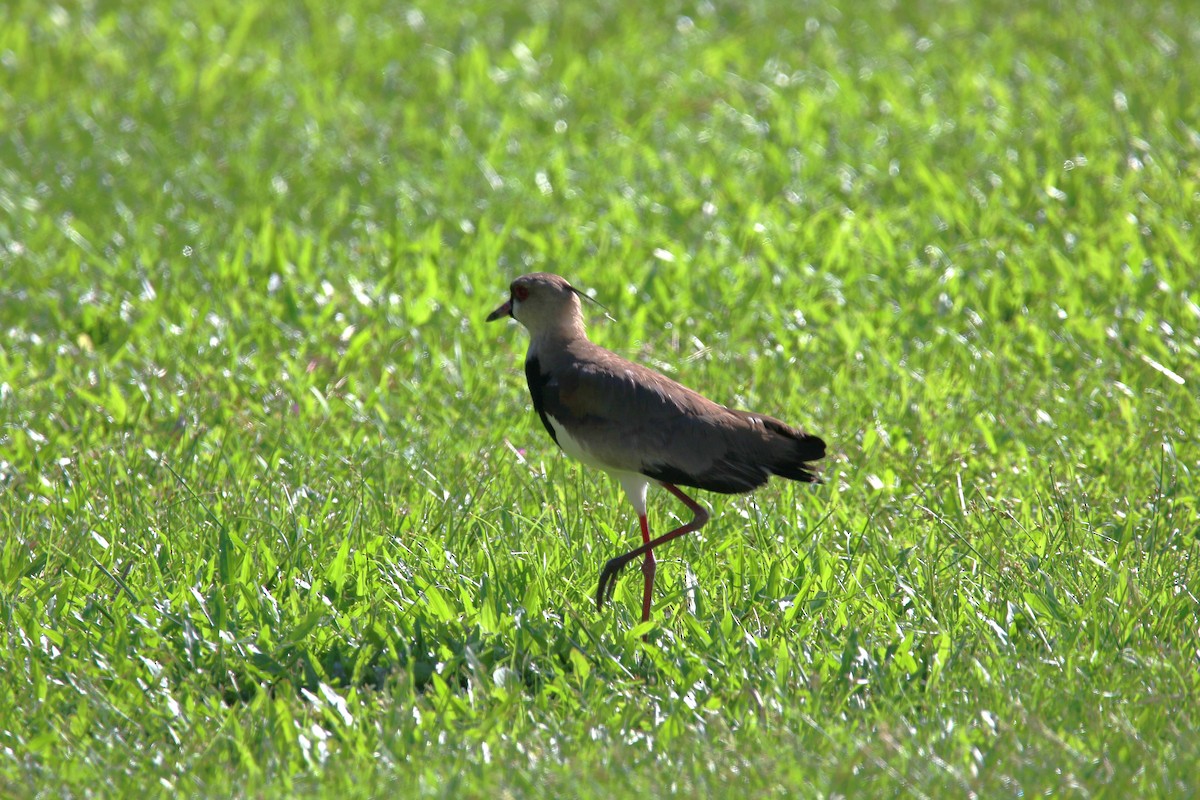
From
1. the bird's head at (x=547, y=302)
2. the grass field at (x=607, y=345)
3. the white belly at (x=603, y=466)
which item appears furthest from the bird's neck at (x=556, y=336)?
the grass field at (x=607, y=345)

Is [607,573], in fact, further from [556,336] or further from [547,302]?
[547,302]

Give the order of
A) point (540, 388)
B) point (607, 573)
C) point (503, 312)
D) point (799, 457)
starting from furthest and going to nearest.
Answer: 1. point (503, 312)
2. point (540, 388)
3. point (799, 457)
4. point (607, 573)

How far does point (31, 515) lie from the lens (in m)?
4.91

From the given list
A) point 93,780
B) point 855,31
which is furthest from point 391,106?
point 93,780

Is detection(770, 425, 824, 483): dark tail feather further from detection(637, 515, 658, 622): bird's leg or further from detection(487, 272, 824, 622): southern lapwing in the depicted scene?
detection(637, 515, 658, 622): bird's leg

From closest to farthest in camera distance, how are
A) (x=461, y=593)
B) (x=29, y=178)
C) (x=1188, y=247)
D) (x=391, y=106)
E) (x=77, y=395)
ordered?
(x=461, y=593) → (x=77, y=395) → (x=1188, y=247) → (x=29, y=178) → (x=391, y=106)

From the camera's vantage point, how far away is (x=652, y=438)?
175 inches

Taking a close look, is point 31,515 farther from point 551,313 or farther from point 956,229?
point 956,229

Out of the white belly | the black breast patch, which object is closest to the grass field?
the white belly

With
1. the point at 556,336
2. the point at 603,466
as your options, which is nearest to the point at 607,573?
the point at 603,466

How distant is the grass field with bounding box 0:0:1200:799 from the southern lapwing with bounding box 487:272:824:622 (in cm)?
29

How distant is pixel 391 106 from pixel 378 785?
7.27 m

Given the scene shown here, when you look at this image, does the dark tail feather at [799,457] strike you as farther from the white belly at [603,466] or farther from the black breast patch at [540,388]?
the black breast patch at [540,388]

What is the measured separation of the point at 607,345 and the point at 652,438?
2.31 metres
